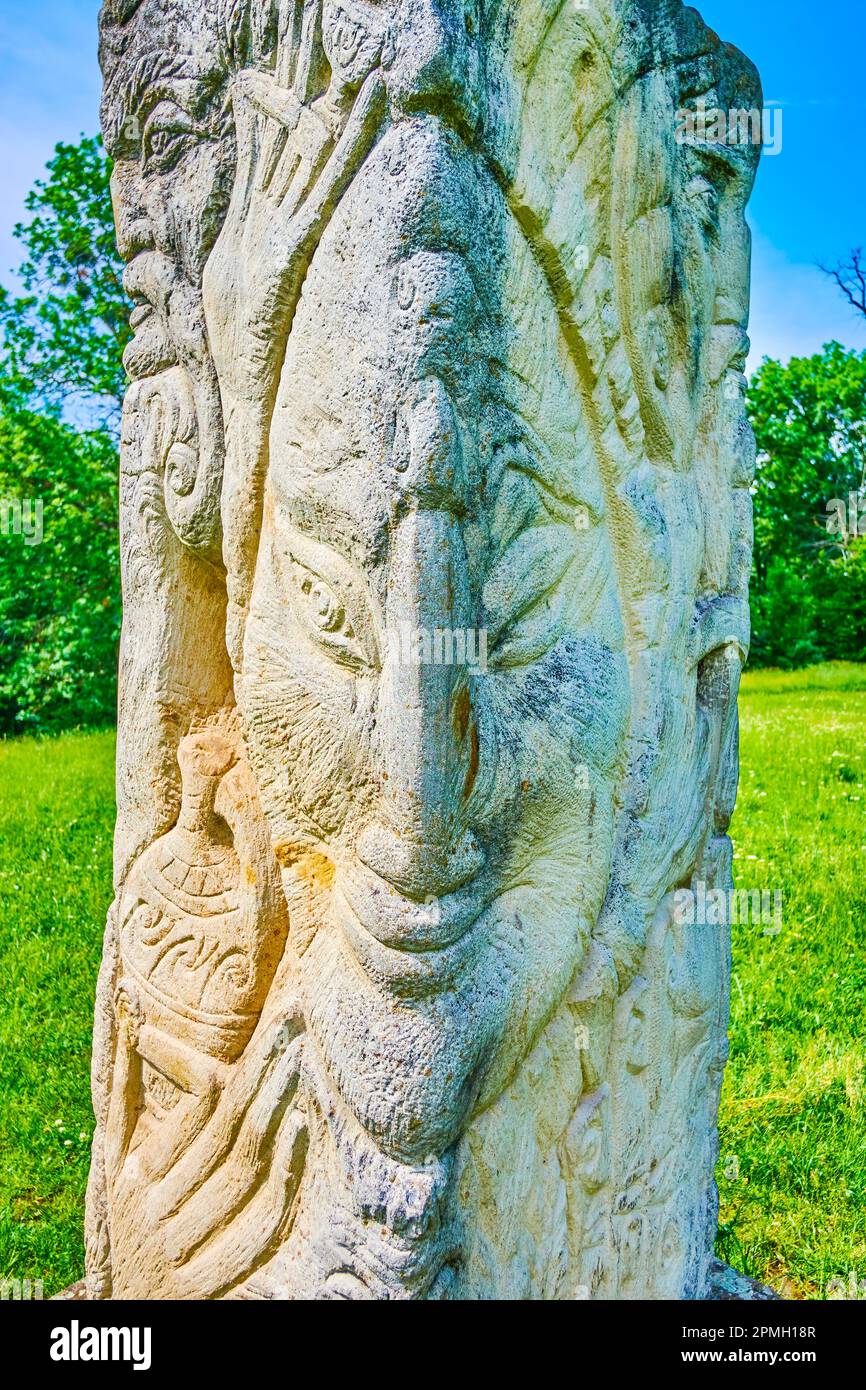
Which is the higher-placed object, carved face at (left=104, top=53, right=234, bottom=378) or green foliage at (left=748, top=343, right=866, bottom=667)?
green foliage at (left=748, top=343, right=866, bottom=667)

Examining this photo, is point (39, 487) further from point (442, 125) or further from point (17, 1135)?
point (442, 125)

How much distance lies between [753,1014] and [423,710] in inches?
136

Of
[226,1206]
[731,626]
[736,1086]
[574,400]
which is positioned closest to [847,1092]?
[736,1086]

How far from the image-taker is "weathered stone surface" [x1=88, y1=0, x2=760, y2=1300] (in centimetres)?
188

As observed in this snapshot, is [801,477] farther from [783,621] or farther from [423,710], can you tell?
[423,710]

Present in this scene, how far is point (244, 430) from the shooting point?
6.93 ft

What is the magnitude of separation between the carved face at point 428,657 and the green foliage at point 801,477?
45.4ft

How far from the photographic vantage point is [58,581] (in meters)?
10.1

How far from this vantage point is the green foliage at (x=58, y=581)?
32.9 ft

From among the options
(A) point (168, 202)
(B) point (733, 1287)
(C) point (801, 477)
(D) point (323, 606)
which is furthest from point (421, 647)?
(C) point (801, 477)

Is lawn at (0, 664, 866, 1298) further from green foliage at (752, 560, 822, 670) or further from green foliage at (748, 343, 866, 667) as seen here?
green foliage at (748, 343, 866, 667)

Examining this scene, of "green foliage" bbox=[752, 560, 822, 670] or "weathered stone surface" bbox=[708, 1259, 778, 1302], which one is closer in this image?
"weathered stone surface" bbox=[708, 1259, 778, 1302]

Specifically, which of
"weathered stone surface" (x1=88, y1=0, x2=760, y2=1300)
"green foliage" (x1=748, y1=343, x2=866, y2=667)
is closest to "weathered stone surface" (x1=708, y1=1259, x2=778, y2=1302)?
"weathered stone surface" (x1=88, y1=0, x2=760, y2=1300)

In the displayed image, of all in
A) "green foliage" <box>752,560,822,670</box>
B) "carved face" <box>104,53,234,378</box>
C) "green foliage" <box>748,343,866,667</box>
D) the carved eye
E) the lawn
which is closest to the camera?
the carved eye
